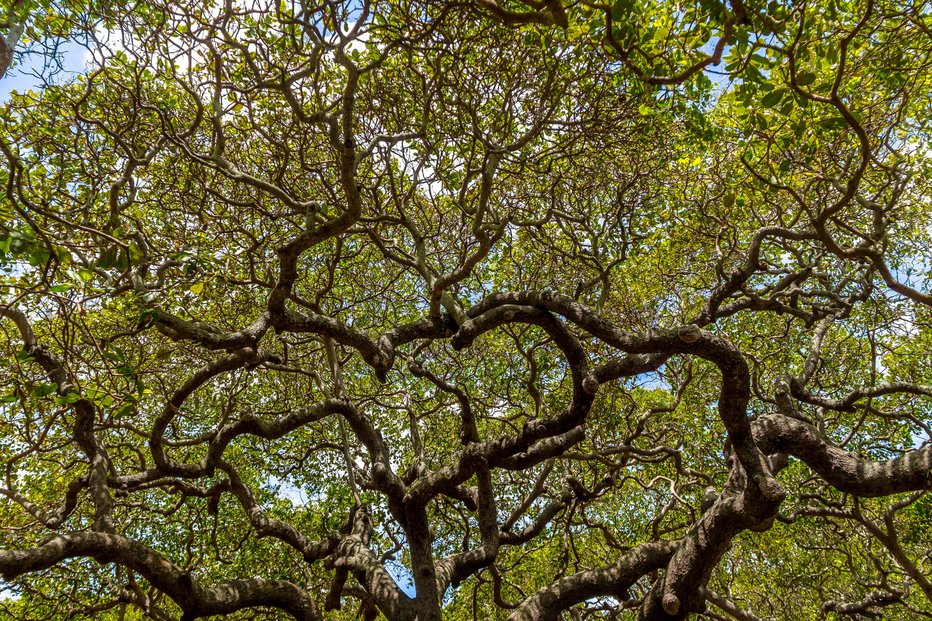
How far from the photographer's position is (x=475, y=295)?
421 inches

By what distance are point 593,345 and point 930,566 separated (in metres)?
10.1

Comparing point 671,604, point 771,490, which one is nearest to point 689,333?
point 771,490

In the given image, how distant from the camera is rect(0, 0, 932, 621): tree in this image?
548 cm

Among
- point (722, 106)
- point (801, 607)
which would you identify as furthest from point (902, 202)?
point (801, 607)

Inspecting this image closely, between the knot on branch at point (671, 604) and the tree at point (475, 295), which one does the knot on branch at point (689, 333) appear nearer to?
the tree at point (475, 295)

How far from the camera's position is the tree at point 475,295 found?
5.48 metres

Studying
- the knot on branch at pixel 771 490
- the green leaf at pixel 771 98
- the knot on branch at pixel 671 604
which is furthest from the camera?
the knot on branch at pixel 671 604

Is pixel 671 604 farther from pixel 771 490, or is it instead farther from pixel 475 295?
pixel 475 295

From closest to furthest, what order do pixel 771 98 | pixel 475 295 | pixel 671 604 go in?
pixel 771 98 < pixel 671 604 < pixel 475 295

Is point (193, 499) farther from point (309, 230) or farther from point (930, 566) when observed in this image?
point (930, 566)

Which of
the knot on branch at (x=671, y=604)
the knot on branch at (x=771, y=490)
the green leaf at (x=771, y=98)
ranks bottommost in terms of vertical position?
the knot on branch at (x=671, y=604)

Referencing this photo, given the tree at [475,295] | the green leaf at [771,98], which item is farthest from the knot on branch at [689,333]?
the green leaf at [771,98]

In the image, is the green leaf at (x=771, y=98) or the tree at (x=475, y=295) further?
the tree at (x=475, y=295)

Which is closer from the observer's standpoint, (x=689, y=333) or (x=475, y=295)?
(x=689, y=333)
